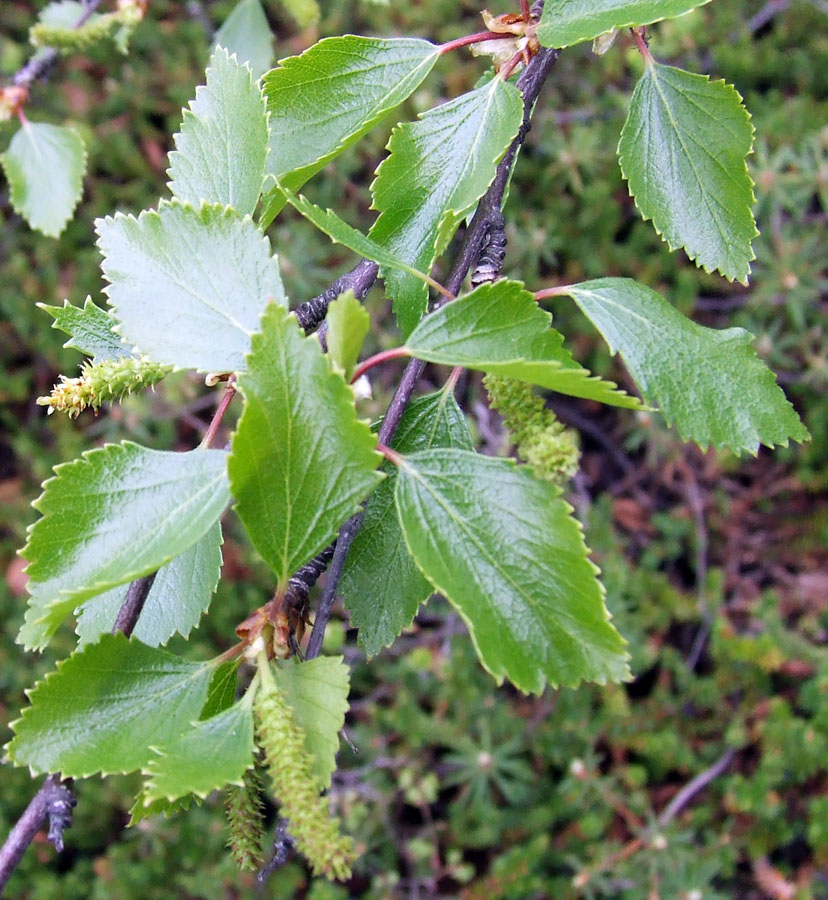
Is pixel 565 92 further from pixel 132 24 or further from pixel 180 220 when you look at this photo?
pixel 180 220

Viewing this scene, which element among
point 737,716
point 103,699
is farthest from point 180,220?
point 737,716

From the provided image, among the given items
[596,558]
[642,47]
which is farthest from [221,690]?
[596,558]

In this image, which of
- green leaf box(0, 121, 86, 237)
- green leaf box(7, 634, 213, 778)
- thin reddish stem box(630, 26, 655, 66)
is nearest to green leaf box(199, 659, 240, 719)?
green leaf box(7, 634, 213, 778)

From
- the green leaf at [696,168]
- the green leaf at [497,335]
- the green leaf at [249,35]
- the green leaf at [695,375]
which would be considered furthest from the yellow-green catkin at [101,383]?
the green leaf at [249,35]

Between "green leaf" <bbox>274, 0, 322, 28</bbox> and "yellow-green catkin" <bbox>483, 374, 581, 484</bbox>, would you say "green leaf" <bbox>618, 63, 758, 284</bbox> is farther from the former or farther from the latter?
"green leaf" <bbox>274, 0, 322, 28</bbox>

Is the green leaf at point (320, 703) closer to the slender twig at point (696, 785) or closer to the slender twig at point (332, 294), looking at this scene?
the slender twig at point (332, 294)

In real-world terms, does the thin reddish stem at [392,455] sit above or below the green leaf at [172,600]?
above
